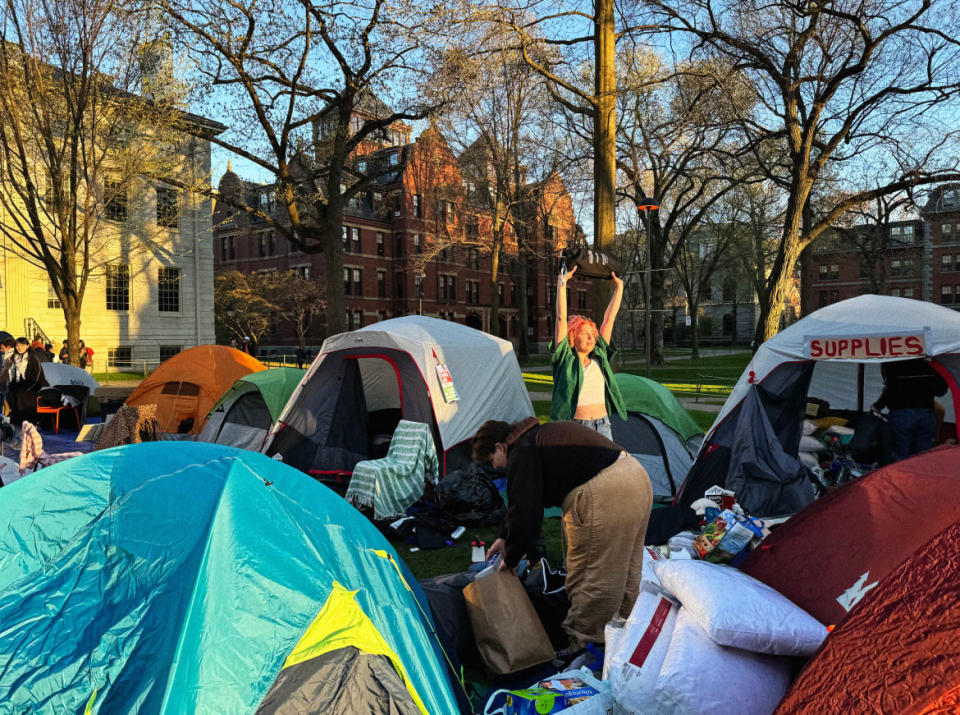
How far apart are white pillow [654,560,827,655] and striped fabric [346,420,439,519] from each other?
4118mm

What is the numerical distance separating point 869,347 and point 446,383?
436 cm

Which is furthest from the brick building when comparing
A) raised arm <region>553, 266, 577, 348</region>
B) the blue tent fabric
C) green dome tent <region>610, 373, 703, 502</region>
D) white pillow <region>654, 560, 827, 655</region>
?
the blue tent fabric

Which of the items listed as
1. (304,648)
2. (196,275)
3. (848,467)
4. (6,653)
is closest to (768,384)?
(848,467)

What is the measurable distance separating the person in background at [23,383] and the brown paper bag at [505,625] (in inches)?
421

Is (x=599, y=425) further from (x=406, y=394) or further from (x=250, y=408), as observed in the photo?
(x=250, y=408)

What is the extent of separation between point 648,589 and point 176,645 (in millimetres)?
2040

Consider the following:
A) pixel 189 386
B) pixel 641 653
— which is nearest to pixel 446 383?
pixel 641 653

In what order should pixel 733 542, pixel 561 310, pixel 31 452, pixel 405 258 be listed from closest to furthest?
pixel 733 542 < pixel 561 310 < pixel 31 452 < pixel 405 258

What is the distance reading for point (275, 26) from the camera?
13359mm

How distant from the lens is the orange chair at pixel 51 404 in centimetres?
1134

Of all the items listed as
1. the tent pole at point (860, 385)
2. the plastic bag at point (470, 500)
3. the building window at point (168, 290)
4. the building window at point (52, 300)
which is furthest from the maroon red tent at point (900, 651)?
the building window at point (168, 290)

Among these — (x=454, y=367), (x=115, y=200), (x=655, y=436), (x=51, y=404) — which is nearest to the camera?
(x=655, y=436)

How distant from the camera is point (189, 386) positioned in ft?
34.9

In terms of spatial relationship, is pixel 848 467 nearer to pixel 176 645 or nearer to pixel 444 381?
pixel 444 381
